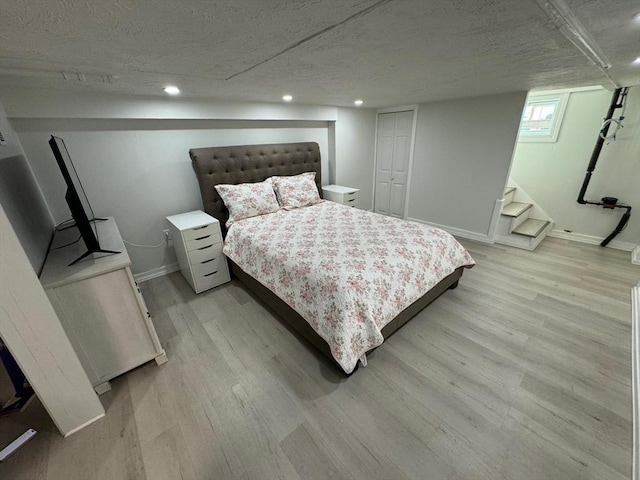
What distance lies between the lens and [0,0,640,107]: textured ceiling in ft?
2.90

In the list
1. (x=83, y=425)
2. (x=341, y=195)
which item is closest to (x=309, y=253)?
(x=83, y=425)

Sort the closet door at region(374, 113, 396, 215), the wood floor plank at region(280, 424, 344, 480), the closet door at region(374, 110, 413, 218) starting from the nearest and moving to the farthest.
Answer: the wood floor plank at region(280, 424, 344, 480) → the closet door at region(374, 110, 413, 218) → the closet door at region(374, 113, 396, 215)

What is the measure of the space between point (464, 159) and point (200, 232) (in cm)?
352

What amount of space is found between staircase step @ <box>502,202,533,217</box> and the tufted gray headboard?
2.77 metres

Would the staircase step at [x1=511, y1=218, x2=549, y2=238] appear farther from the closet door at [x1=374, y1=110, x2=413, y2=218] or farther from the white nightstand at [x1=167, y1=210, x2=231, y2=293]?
the white nightstand at [x1=167, y1=210, x2=231, y2=293]

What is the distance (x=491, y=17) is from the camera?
1016 millimetres

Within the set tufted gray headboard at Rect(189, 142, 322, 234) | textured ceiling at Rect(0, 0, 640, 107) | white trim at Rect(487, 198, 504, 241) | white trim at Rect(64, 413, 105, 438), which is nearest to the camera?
textured ceiling at Rect(0, 0, 640, 107)

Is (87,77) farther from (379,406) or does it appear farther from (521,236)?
(521,236)

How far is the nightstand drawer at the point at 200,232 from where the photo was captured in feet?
7.71

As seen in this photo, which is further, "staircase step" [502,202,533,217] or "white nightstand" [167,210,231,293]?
"staircase step" [502,202,533,217]

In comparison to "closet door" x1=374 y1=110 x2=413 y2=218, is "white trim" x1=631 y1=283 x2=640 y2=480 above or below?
below

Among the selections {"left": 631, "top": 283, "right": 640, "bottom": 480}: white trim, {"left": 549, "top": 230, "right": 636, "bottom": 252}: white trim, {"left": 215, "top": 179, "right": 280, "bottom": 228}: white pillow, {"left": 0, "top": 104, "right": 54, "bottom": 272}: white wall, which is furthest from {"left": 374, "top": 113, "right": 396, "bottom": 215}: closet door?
{"left": 0, "top": 104, "right": 54, "bottom": 272}: white wall

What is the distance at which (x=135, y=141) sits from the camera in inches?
97.0

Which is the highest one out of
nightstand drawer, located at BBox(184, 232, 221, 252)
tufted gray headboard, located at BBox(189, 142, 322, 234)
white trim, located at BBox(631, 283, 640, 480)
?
tufted gray headboard, located at BBox(189, 142, 322, 234)
